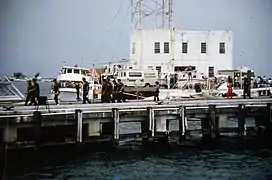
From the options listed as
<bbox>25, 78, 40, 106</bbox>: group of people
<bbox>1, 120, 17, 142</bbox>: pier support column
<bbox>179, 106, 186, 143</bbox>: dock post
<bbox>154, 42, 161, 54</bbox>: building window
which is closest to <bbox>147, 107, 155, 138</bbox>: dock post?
<bbox>179, 106, 186, 143</bbox>: dock post

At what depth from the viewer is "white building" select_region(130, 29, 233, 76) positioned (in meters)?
17.3

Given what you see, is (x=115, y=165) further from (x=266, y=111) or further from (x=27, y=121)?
(x=266, y=111)

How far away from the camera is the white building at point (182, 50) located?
17.3m

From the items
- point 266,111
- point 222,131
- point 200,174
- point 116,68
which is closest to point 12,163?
point 200,174

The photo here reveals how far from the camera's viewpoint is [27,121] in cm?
890

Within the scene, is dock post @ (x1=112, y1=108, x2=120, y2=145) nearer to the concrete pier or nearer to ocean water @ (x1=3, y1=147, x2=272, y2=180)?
the concrete pier

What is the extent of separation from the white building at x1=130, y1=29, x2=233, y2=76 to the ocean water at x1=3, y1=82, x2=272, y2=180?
23.4ft

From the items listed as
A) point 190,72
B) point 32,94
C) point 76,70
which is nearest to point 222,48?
point 190,72

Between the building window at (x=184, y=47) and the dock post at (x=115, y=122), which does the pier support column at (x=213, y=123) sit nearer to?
the dock post at (x=115, y=122)

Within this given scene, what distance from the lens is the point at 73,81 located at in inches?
617

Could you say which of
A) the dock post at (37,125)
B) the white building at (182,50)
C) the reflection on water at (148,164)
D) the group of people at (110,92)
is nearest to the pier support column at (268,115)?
the reflection on water at (148,164)

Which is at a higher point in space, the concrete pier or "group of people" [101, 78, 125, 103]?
"group of people" [101, 78, 125, 103]

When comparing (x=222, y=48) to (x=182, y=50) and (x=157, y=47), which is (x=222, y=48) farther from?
(x=157, y=47)

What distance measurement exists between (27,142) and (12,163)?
725 millimetres
